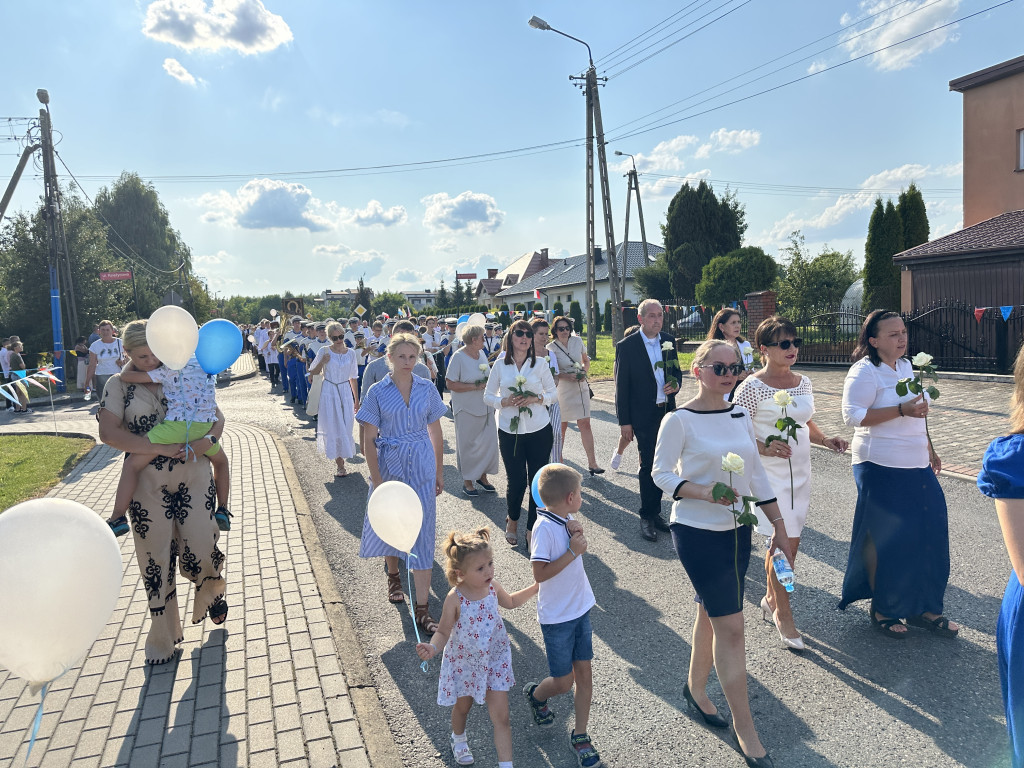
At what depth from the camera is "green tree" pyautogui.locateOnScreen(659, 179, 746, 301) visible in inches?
1571

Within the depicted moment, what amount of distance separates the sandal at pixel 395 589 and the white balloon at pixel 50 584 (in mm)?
2451

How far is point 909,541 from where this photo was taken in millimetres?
4055

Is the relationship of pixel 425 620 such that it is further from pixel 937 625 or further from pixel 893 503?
pixel 937 625

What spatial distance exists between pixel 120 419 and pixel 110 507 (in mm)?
4380

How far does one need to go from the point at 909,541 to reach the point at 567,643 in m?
2.35

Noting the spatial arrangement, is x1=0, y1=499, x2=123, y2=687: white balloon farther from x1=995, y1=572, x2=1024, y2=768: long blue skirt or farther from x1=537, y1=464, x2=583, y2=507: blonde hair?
x1=995, y1=572, x2=1024, y2=768: long blue skirt

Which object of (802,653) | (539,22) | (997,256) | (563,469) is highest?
(539,22)

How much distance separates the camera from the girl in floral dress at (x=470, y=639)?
3.04 meters

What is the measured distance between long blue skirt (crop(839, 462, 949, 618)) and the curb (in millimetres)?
3065

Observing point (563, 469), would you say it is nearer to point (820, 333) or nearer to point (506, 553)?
point (506, 553)

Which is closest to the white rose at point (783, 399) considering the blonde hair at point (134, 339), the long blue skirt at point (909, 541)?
the long blue skirt at point (909, 541)

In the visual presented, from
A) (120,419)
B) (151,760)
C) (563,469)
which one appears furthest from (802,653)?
(120,419)

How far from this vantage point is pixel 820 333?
69.1 feet

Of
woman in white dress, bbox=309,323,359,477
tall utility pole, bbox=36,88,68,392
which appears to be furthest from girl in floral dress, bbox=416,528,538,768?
tall utility pole, bbox=36,88,68,392
